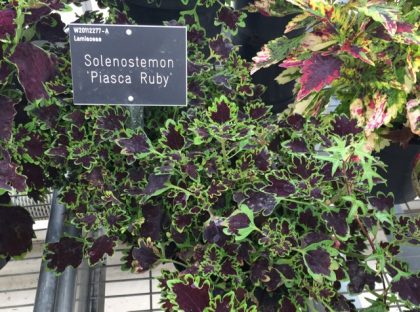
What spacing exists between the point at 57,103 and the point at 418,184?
685mm

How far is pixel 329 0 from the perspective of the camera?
0.99m

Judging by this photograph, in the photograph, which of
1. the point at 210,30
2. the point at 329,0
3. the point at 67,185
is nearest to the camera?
the point at 67,185

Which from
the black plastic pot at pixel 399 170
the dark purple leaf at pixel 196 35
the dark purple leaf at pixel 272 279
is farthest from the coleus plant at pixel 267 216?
the black plastic pot at pixel 399 170

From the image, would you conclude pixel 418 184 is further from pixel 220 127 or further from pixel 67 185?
pixel 67 185

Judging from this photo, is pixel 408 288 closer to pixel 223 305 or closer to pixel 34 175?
pixel 223 305

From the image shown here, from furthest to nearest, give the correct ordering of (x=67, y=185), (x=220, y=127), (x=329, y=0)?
(x=329, y=0) < (x=67, y=185) < (x=220, y=127)

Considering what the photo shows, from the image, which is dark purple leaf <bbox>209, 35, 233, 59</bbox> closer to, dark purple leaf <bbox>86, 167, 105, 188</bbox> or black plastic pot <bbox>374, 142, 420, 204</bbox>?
dark purple leaf <bbox>86, 167, 105, 188</bbox>

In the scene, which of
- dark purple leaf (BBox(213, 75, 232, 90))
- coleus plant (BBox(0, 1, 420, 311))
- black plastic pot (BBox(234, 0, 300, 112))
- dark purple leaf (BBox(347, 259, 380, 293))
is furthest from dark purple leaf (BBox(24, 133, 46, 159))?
black plastic pot (BBox(234, 0, 300, 112))

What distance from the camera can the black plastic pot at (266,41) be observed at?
1.33 m

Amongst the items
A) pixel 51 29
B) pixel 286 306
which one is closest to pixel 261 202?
pixel 286 306

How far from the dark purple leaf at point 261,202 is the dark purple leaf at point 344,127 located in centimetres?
16

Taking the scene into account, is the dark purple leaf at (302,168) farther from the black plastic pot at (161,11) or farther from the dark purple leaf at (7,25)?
the black plastic pot at (161,11)

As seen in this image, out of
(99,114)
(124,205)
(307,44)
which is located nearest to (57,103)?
(99,114)

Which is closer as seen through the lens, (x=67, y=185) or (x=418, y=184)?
(x=67, y=185)
